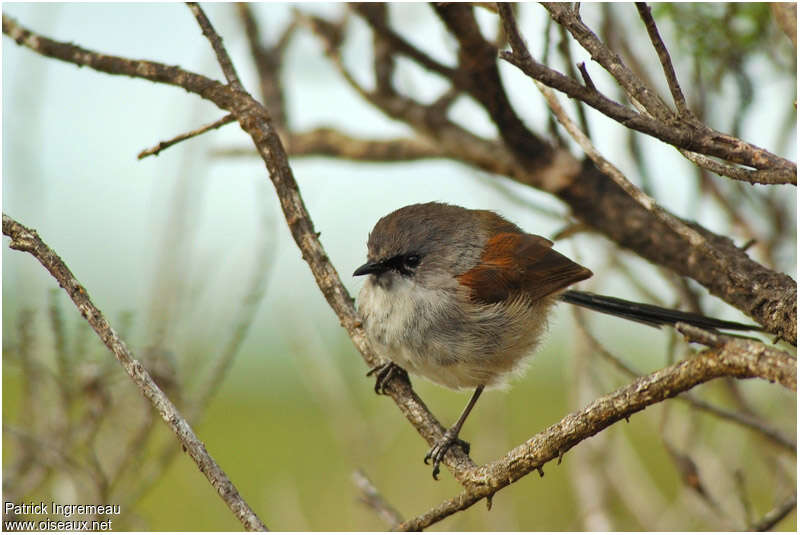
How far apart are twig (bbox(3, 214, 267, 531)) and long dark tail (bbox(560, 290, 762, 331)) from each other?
183 cm

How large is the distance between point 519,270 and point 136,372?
198 centimetres

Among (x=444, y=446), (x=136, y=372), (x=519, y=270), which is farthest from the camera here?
(x=519, y=270)

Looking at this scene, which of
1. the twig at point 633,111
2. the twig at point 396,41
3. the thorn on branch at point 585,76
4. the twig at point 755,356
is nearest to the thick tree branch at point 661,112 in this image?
the twig at point 633,111

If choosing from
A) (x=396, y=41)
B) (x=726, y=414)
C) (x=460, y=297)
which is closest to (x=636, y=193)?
(x=726, y=414)

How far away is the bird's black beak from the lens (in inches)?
135

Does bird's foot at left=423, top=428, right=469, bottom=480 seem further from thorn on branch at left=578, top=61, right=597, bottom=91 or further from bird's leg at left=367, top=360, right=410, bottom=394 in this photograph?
thorn on branch at left=578, top=61, right=597, bottom=91

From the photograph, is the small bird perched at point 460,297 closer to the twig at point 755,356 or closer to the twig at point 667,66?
the twig at point 667,66

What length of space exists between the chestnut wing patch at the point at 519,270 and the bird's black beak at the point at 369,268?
364mm

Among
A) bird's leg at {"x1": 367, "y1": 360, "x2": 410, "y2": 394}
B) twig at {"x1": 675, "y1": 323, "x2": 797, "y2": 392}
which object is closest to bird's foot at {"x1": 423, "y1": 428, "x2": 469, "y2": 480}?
bird's leg at {"x1": 367, "y1": 360, "x2": 410, "y2": 394}

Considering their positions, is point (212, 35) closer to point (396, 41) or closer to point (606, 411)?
point (396, 41)

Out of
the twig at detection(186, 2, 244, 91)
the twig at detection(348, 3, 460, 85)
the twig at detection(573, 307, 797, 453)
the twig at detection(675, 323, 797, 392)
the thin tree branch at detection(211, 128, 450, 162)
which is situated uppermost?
the twig at detection(348, 3, 460, 85)

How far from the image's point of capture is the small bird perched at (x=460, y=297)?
3.34 m

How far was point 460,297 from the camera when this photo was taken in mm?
3500

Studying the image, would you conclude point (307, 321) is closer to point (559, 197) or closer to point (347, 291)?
point (347, 291)
